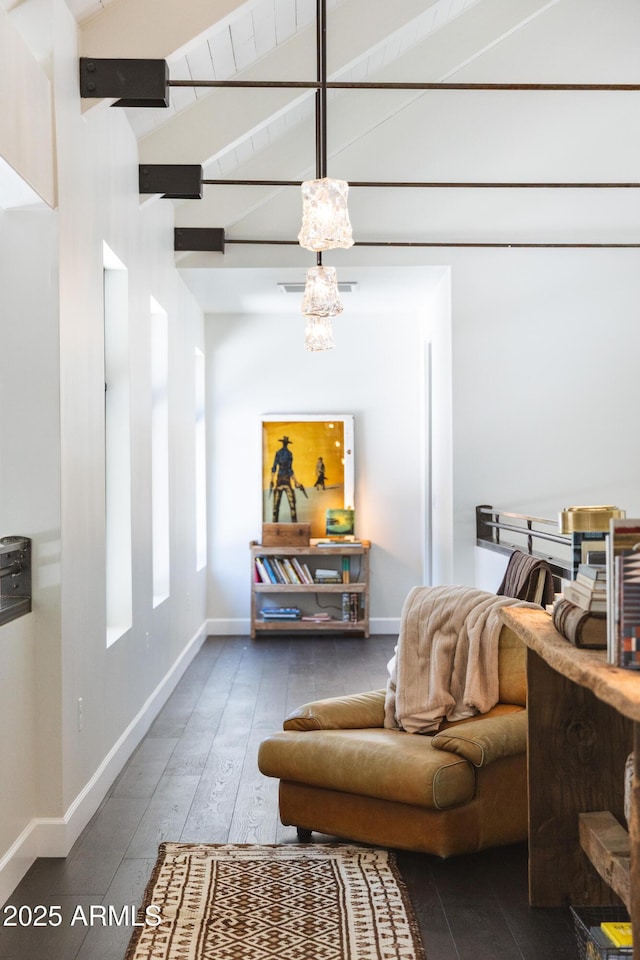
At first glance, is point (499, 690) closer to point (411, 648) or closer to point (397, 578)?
Answer: point (411, 648)

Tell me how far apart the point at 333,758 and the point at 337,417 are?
5392 millimetres

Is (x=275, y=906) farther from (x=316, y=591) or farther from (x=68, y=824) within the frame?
(x=316, y=591)

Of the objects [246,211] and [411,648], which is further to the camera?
[246,211]

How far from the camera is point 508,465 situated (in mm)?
6727

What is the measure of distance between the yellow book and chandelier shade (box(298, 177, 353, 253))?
2.06m

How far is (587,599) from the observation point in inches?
89.4

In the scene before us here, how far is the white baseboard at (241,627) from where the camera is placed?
8.67 meters

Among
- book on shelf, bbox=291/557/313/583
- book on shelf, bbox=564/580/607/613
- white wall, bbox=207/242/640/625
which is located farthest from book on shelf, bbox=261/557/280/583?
book on shelf, bbox=564/580/607/613

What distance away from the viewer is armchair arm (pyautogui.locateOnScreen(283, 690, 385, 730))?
3.78 meters

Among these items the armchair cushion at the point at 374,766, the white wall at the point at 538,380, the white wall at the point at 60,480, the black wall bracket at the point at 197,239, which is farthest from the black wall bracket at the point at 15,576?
the white wall at the point at 538,380

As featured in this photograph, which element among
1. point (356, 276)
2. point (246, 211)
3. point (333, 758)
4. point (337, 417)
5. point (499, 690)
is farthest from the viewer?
point (337, 417)

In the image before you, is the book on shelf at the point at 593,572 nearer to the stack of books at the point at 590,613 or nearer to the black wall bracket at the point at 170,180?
the stack of books at the point at 590,613

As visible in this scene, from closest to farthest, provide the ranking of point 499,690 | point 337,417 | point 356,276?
point 499,690, point 356,276, point 337,417

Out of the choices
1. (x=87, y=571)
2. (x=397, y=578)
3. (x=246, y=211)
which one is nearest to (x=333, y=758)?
(x=87, y=571)
